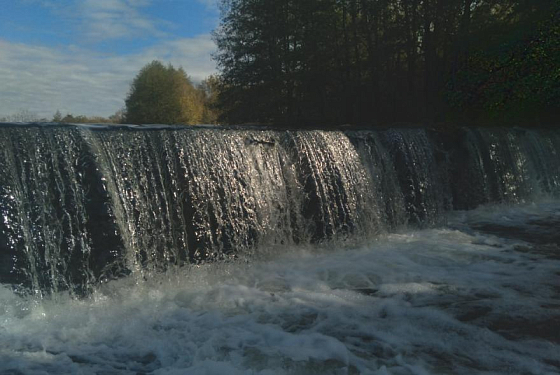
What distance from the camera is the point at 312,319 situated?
4.61m

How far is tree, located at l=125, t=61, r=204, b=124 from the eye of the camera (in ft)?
126

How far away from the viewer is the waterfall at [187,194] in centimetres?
537

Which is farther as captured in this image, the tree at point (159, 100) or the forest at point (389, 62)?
the tree at point (159, 100)

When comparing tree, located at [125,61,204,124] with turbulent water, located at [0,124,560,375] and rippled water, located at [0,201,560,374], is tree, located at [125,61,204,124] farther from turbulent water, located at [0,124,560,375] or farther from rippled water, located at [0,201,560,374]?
rippled water, located at [0,201,560,374]

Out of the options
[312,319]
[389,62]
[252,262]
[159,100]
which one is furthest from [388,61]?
[159,100]

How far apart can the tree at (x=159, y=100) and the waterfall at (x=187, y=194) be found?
102ft

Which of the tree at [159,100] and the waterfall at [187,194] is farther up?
the tree at [159,100]

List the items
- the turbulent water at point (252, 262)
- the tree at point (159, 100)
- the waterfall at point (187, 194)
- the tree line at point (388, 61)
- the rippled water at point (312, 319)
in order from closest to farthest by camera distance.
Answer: the rippled water at point (312, 319)
the turbulent water at point (252, 262)
the waterfall at point (187, 194)
the tree line at point (388, 61)
the tree at point (159, 100)

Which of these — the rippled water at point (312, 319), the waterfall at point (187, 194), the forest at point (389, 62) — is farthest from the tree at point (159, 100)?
the rippled water at point (312, 319)

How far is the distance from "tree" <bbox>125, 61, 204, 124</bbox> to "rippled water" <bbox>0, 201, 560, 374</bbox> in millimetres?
33526

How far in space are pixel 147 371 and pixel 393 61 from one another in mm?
Answer: 17863

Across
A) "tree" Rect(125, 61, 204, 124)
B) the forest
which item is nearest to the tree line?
the forest

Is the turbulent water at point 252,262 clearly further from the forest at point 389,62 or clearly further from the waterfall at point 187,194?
the forest at point 389,62

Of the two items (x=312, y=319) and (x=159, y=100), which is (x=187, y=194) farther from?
(x=159, y=100)
